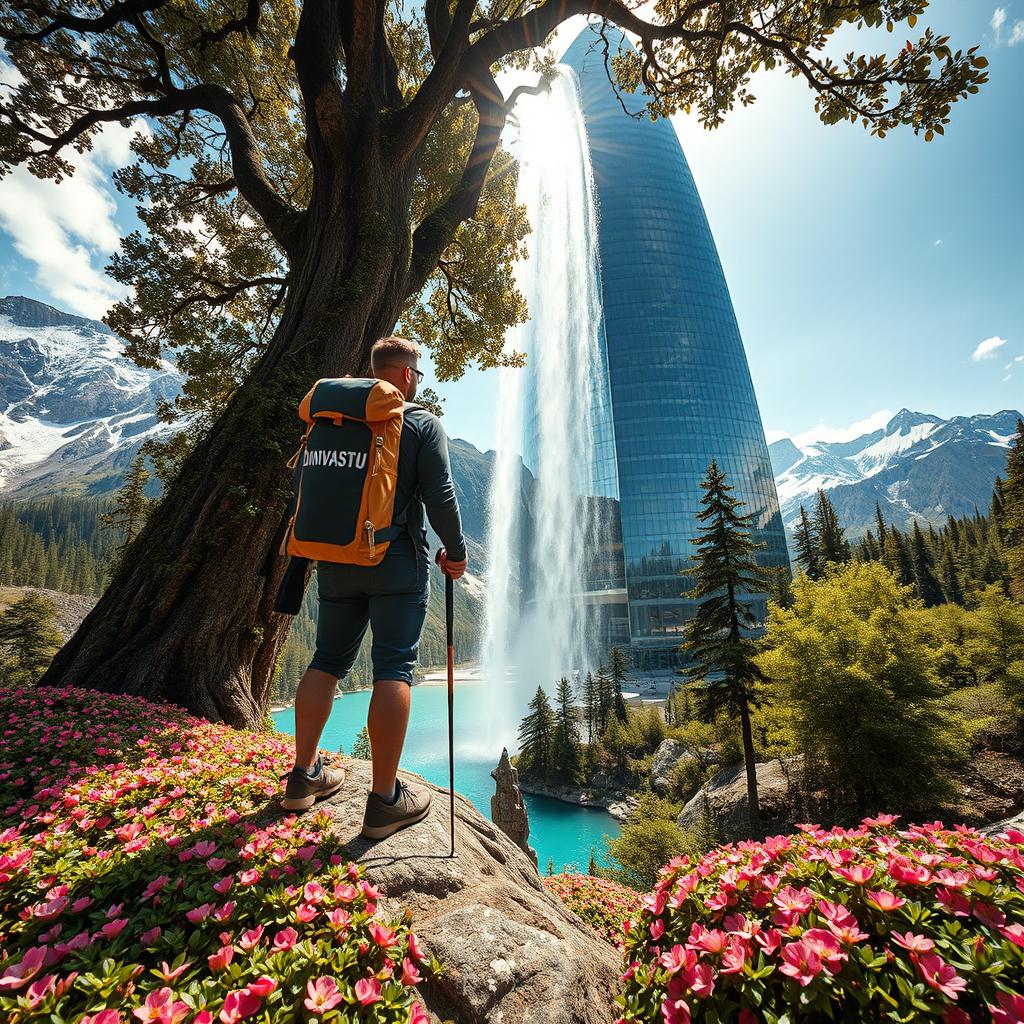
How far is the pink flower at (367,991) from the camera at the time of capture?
1.24m

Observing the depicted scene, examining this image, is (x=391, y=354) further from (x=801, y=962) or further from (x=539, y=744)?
(x=539, y=744)

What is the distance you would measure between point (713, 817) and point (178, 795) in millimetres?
24907

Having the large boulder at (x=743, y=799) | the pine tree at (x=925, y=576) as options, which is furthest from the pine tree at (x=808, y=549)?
the large boulder at (x=743, y=799)

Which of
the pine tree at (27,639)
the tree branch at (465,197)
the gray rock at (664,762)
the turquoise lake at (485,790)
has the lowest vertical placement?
the turquoise lake at (485,790)

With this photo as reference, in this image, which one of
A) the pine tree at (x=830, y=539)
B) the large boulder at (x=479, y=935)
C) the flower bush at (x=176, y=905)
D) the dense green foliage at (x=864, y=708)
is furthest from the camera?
the pine tree at (x=830, y=539)

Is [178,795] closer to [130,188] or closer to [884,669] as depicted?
[130,188]

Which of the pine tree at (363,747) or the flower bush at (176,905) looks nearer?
the flower bush at (176,905)

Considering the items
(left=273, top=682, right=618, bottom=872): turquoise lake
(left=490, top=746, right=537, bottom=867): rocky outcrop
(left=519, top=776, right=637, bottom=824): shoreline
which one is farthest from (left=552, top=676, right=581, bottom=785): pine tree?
(left=490, top=746, right=537, bottom=867): rocky outcrop

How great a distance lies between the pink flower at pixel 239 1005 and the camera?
1102 mm

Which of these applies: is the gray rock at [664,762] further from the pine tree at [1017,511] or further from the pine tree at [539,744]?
the pine tree at [1017,511]

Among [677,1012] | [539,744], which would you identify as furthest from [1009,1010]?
[539,744]

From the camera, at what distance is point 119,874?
1768 mm

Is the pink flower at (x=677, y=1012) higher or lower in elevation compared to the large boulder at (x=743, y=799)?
higher

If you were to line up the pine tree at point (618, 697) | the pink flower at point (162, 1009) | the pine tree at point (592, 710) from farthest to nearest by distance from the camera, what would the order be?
the pine tree at point (592, 710), the pine tree at point (618, 697), the pink flower at point (162, 1009)
